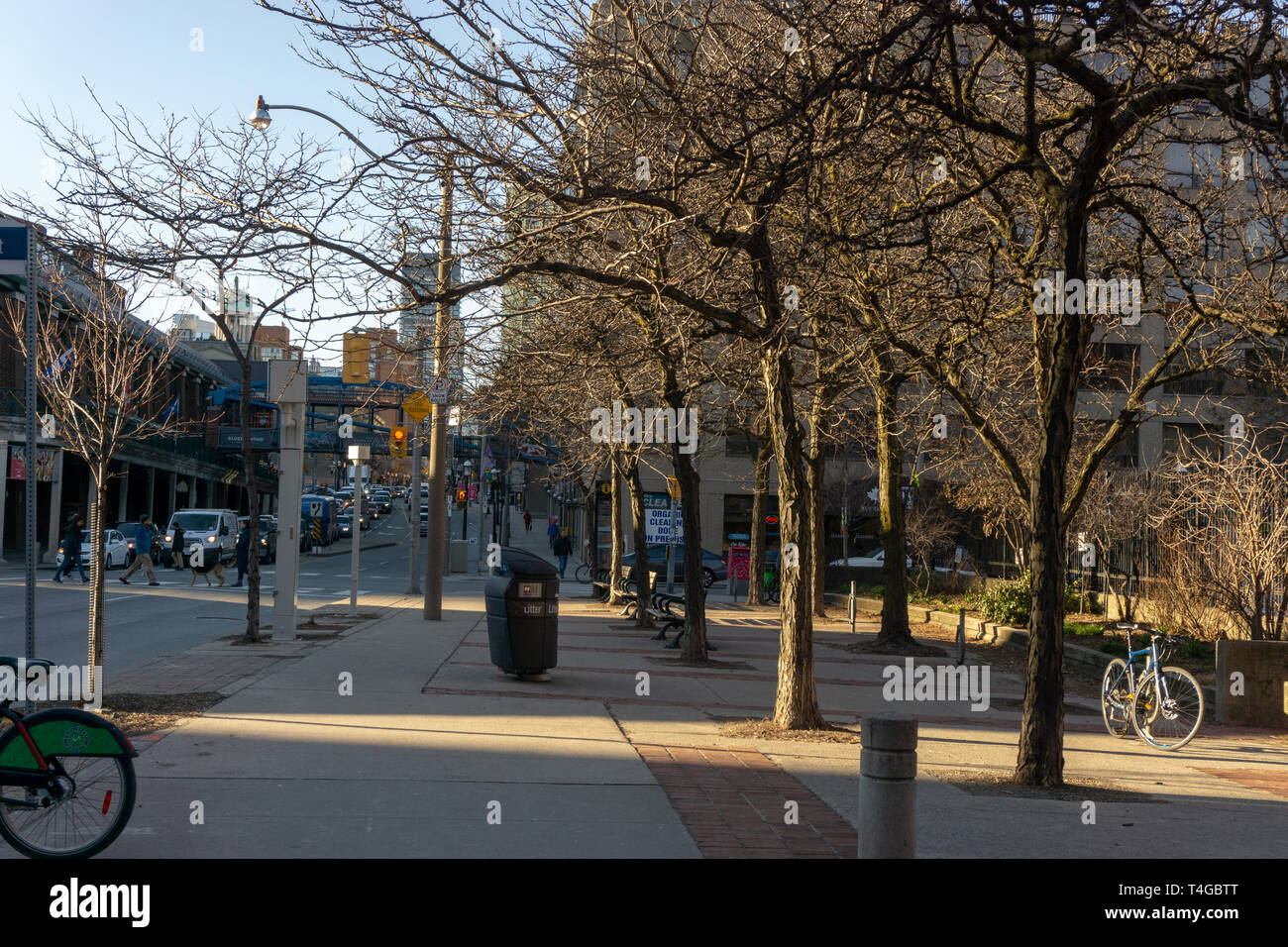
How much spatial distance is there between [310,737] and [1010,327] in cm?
1180

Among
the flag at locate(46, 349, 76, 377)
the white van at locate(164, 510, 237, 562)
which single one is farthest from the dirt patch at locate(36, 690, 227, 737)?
the white van at locate(164, 510, 237, 562)

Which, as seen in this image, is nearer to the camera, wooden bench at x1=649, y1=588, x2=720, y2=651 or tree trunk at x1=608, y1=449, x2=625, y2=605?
wooden bench at x1=649, y1=588, x2=720, y2=651

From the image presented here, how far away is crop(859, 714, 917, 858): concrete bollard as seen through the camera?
5.44m

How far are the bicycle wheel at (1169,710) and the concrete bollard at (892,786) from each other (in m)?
7.07

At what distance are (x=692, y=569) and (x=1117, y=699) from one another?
637 centimetres

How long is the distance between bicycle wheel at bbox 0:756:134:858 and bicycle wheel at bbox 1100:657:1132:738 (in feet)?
31.4

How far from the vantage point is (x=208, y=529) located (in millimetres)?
38281

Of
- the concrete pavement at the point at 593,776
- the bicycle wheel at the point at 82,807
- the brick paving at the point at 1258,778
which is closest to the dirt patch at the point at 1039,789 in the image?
the concrete pavement at the point at 593,776

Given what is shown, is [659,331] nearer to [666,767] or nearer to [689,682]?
[689,682]

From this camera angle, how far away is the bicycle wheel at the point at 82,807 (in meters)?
5.88

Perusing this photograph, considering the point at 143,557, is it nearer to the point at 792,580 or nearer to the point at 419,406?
the point at 419,406

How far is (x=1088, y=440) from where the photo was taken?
78.3ft

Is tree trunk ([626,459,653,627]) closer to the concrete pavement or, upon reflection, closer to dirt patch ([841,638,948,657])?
dirt patch ([841,638,948,657])
